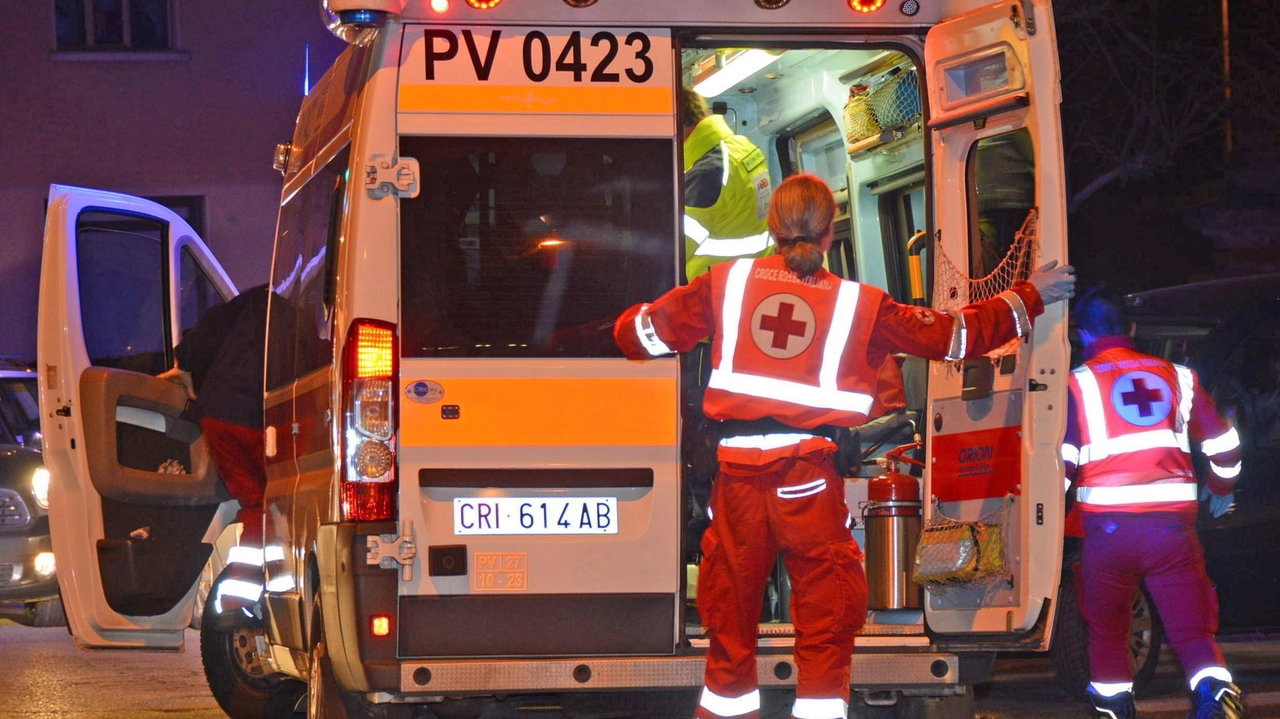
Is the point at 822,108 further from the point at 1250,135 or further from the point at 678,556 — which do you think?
the point at 1250,135

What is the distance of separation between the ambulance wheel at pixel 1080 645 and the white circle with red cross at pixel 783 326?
138 inches

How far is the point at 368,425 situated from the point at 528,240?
0.74 meters

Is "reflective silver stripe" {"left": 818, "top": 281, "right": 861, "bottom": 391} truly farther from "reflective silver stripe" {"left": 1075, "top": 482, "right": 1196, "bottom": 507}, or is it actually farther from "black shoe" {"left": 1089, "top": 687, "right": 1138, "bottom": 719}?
"black shoe" {"left": 1089, "top": 687, "right": 1138, "bottom": 719}

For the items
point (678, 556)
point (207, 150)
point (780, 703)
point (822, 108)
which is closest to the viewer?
point (678, 556)

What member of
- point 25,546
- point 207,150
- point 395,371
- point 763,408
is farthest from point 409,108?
point 207,150

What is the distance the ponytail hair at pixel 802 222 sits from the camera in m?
4.80

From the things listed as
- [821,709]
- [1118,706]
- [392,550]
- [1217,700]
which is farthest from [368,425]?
[1217,700]

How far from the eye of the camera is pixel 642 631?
5098 millimetres

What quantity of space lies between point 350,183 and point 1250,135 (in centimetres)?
2399

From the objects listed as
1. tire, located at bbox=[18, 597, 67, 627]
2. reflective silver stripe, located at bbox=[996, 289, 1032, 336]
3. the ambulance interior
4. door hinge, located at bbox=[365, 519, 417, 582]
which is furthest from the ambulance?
tire, located at bbox=[18, 597, 67, 627]

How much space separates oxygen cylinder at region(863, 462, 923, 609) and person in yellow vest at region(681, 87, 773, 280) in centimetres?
130

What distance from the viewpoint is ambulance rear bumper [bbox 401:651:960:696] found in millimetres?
4965

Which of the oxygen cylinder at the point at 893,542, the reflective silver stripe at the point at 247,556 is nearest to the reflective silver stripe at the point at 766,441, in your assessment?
the oxygen cylinder at the point at 893,542

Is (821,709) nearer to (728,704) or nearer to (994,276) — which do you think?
(728,704)
